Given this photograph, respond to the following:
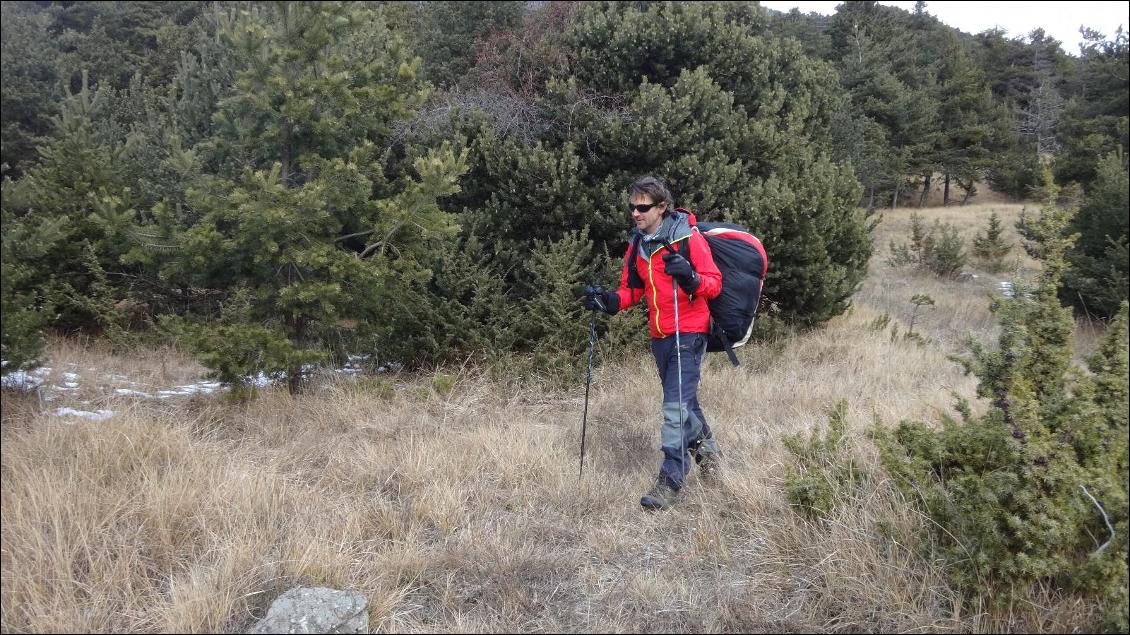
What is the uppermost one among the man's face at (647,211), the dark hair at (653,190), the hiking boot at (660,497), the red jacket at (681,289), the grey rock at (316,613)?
the dark hair at (653,190)

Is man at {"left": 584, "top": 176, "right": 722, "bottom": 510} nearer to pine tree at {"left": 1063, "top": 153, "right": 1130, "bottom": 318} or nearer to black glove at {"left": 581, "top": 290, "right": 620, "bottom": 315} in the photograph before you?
black glove at {"left": 581, "top": 290, "right": 620, "bottom": 315}

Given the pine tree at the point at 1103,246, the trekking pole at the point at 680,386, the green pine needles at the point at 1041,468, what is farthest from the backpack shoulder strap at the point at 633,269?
the pine tree at the point at 1103,246

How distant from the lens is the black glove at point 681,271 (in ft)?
13.0

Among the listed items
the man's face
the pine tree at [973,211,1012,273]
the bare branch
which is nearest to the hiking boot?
the man's face

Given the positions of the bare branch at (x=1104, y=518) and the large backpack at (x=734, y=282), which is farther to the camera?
the large backpack at (x=734, y=282)

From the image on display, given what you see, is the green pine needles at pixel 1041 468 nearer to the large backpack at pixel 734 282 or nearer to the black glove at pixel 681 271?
the large backpack at pixel 734 282

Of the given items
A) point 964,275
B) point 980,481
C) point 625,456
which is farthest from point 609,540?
point 964,275

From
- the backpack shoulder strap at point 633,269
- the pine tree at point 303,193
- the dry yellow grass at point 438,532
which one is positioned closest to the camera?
the dry yellow grass at point 438,532

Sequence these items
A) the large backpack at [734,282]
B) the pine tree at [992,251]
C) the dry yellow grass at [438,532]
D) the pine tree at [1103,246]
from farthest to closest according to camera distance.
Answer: the pine tree at [992,251], the pine tree at [1103,246], the large backpack at [734,282], the dry yellow grass at [438,532]

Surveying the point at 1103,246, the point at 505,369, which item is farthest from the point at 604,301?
the point at 1103,246

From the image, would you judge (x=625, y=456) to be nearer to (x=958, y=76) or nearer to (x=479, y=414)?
(x=479, y=414)

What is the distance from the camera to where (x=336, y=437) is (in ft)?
17.1

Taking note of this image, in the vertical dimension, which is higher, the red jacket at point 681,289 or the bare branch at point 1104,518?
the red jacket at point 681,289

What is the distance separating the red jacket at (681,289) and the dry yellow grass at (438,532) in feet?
3.22
